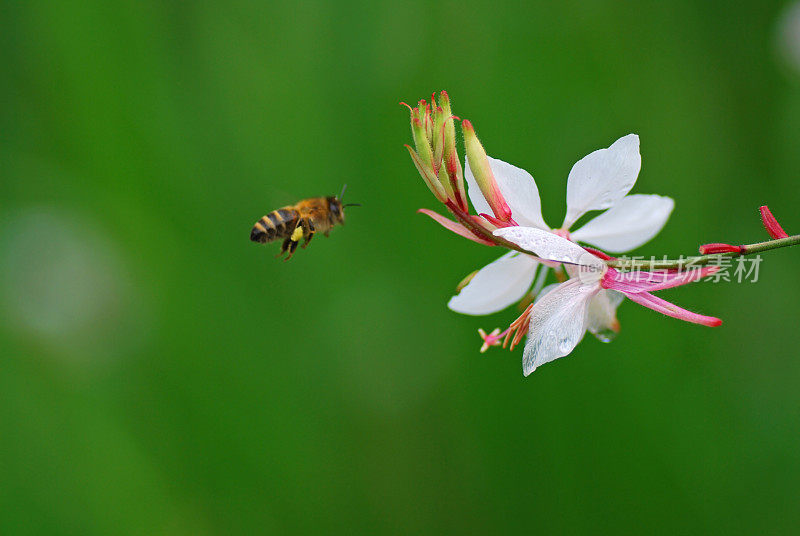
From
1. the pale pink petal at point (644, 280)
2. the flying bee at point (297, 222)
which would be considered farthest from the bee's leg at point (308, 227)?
the pale pink petal at point (644, 280)

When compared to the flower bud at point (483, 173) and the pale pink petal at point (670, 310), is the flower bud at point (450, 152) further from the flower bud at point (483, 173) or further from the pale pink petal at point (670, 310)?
the pale pink petal at point (670, 310)

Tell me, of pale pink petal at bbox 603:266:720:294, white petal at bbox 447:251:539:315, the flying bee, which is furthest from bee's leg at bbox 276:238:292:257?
pale pink petal at bbox 603:266:720:294

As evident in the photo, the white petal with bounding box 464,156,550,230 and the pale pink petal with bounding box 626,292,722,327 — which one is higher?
the white petal with bounding box 464,156,550,230

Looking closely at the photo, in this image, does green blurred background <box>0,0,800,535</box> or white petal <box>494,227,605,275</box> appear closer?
white petal <box>494,227,605,275</box>

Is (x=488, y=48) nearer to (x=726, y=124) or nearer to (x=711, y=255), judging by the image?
(x=726, y=124)

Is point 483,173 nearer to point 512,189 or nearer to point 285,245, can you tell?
point 512,189

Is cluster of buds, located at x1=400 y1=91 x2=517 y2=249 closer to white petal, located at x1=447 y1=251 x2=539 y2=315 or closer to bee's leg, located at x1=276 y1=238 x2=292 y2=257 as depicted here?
white petal, located at x1=447 y1=251 x2=539 y2=315
